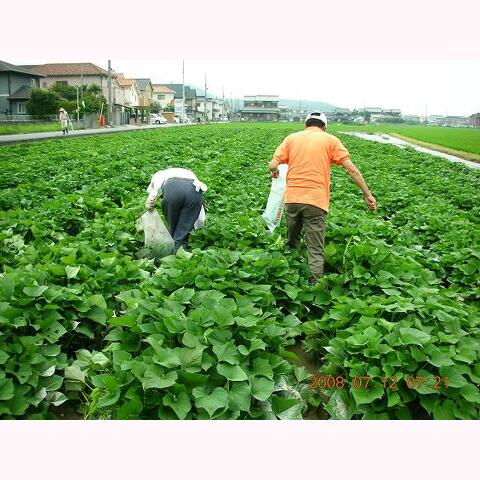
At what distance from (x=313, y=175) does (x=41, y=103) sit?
43.4 metres

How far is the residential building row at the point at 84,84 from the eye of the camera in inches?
1764

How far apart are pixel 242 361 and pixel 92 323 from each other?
4.88 ft

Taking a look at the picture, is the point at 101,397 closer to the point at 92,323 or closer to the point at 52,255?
the point at 92,323

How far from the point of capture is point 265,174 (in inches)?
479

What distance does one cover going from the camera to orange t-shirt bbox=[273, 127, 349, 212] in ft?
16.0

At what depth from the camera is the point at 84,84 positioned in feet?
206

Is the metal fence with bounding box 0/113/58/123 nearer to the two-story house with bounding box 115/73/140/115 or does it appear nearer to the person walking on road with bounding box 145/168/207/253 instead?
the two-story house with bounding box 115/73/140/115

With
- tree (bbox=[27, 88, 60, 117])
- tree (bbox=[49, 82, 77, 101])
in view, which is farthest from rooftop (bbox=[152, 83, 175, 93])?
tree (bbox=[27, 88, 60, 117])

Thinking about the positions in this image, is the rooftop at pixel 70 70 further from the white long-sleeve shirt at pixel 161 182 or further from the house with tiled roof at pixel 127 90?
the white long-sleeve shirt at pixel 161 182

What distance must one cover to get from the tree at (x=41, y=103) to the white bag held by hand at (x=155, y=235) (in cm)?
4125

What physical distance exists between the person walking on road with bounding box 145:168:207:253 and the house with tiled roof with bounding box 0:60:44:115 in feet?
142
